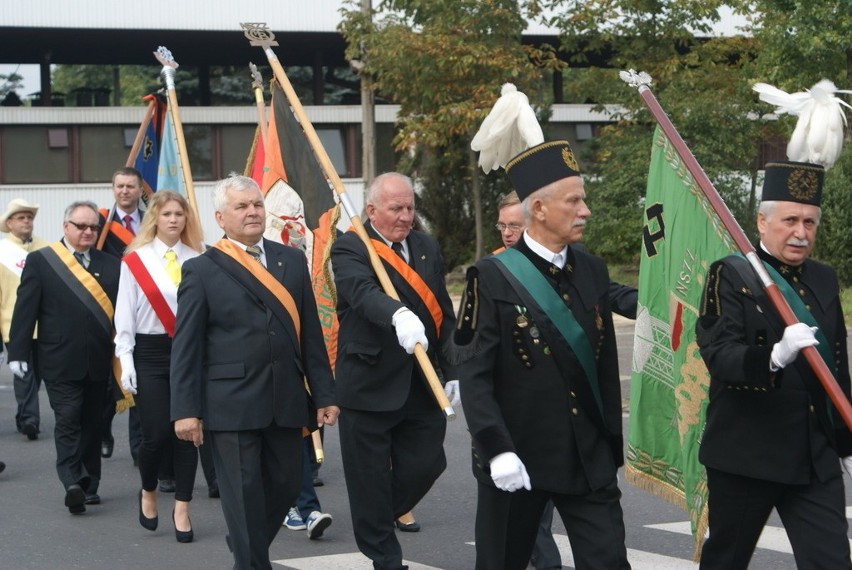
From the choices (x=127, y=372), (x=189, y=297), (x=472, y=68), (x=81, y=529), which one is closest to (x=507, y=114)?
(x=189, y=297)

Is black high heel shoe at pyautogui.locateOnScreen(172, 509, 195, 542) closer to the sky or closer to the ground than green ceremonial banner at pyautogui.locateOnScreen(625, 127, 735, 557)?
closer to the ground

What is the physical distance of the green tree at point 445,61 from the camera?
24781 millimetres

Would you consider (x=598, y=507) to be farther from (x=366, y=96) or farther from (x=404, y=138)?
(x=366, y=96)

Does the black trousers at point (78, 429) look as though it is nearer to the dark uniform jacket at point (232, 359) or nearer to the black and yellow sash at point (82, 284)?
the black and yellow sash at point (82, 284)

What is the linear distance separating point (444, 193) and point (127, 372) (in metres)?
20.9

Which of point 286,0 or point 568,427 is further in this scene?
point 286,0

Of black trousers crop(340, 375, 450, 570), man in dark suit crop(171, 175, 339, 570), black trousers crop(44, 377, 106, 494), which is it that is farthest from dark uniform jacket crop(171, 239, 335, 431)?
black trousers crop(44, 377, 106, 494)

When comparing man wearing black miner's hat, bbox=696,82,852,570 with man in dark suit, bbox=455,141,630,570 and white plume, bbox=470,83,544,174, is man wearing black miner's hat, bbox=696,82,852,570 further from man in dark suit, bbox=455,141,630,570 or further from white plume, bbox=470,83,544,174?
white plume, bbox=470,83,544,174

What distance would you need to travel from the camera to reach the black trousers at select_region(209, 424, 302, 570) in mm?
6070

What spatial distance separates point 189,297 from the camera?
20.4ft

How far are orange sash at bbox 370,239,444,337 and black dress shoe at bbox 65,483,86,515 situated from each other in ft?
8.88

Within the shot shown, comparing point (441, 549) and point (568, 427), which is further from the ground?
point (568, 427)

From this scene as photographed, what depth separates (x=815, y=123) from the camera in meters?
5.18

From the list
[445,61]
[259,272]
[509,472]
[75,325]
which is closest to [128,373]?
[75,325]
